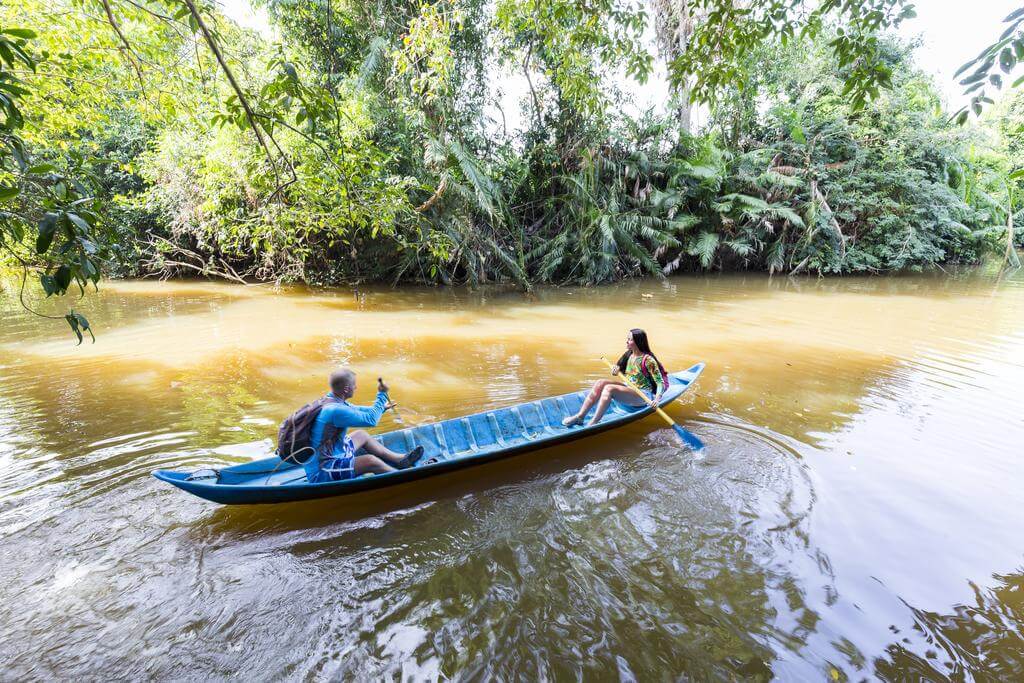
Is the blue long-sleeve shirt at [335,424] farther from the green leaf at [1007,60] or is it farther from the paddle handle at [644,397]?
the green leaf at [1007,60]

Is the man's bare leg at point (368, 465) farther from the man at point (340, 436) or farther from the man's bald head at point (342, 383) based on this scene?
the man's bald head at point (342, 383)

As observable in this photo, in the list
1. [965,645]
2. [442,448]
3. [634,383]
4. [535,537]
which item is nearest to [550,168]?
[634,383]

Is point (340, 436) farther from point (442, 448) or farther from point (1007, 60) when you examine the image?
point (1007, 60)

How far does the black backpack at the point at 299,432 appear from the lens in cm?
343

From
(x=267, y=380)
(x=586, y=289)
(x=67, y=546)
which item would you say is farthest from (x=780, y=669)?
(x=586, y=289)

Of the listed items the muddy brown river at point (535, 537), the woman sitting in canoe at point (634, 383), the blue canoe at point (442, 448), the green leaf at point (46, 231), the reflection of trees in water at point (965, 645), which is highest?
the green leaf at point (46, 231)

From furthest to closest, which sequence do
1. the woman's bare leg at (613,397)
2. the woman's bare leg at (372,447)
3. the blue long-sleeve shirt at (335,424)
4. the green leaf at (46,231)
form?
the woman's bare leg at (613,397) < the woman's bare leg at (372,447) < the blue long-sleeve shirt at (335,424) < the green leaf at (46,231)

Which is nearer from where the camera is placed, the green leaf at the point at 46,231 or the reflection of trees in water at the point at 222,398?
the green leaf at the point at 46,231

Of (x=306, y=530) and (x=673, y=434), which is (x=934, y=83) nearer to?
(x=673, y=434)

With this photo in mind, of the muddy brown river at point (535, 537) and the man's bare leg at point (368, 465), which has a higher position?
the man's bare leg at point (368, 465)

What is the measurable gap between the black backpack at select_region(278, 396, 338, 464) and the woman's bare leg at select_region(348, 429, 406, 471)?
430 mm

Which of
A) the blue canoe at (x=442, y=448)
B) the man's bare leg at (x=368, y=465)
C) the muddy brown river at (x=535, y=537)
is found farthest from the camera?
the man's bare leg at (x=368, y=465)

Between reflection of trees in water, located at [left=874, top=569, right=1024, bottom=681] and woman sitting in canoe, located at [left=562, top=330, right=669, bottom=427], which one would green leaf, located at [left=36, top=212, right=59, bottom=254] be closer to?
reflection of trees in water, located at [left=874, top=569, right=1024, bottom=681]

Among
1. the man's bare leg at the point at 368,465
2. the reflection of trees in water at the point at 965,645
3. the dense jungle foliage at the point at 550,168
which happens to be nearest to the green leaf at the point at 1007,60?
the reflection of trees in water at the point at 965,645
